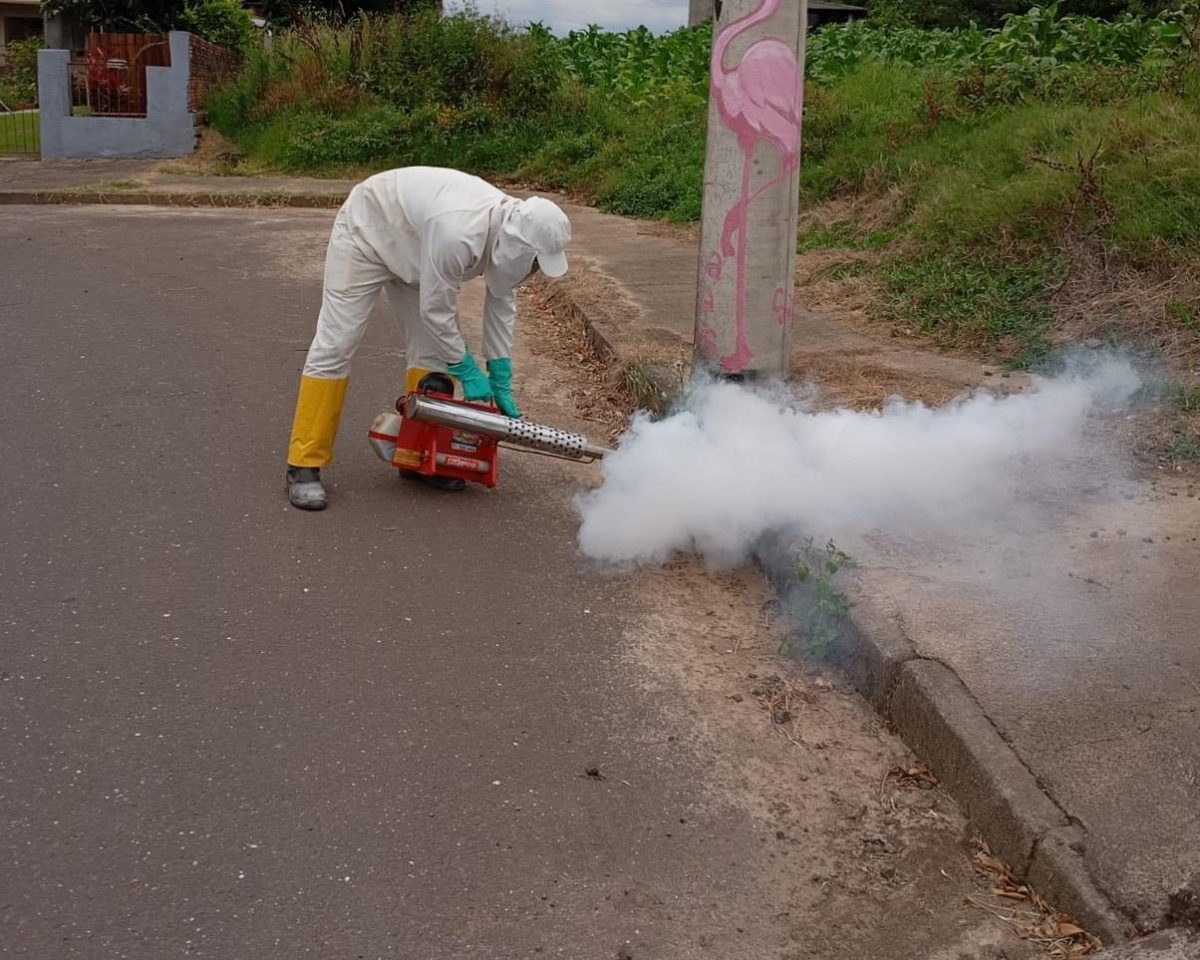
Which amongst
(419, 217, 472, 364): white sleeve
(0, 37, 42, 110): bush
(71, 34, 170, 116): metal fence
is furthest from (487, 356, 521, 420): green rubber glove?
(0, 37, 42, 110): bush

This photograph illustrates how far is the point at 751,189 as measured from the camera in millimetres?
5867

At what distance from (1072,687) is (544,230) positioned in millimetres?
2422

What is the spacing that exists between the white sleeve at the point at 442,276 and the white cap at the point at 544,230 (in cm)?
23

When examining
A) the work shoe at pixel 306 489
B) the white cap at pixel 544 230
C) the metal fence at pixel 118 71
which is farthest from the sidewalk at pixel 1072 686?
the metal fence at pixel 118 71

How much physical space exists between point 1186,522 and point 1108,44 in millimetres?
7590

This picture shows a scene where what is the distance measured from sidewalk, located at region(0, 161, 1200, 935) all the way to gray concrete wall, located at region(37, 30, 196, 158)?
15583 millimetres

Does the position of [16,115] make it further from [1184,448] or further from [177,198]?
[1184,448]

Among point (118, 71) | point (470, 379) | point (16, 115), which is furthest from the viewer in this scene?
point (16, 115)

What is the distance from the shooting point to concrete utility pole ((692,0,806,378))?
226 inches

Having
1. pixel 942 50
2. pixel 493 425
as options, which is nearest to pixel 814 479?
pixel 493 425

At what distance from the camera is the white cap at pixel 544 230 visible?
466 centimetres

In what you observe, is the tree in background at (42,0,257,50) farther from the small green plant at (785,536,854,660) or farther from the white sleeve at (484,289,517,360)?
the small green plant at (785,536,854,660)

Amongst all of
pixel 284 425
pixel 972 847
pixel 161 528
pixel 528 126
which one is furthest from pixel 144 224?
pixel 972 847

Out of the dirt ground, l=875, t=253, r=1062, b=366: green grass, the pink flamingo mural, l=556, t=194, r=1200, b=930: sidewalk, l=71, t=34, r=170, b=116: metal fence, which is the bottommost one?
the dirt ground
